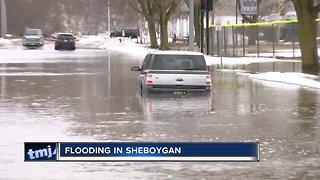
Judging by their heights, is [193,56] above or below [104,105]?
above

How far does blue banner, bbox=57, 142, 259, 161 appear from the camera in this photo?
730cm

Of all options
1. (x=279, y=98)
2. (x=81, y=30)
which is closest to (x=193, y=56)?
(x=279, y=98)

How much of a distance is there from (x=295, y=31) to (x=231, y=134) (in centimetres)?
3080

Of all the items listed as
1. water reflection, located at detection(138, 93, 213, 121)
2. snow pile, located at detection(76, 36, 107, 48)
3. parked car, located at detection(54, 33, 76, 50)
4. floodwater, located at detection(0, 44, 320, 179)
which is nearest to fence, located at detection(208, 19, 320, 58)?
floodwater, located at detection(0, 44, 320, 179)

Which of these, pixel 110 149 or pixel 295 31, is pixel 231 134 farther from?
pixel 295 31

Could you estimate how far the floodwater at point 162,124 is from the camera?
27.9 feet

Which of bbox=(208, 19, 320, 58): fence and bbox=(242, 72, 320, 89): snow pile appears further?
bbox=(208, 19, 320, 58): fence

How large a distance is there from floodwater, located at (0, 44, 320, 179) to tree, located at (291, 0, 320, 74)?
5802 mm

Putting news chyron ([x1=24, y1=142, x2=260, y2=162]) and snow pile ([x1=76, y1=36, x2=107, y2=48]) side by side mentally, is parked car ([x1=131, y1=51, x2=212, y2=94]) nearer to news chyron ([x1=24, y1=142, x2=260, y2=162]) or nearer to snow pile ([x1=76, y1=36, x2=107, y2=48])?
news chyron ([x1=24, y1=142, x2=260, y2=162])

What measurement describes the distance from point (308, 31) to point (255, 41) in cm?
1741

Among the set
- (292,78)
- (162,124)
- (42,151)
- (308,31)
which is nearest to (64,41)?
(308,31)

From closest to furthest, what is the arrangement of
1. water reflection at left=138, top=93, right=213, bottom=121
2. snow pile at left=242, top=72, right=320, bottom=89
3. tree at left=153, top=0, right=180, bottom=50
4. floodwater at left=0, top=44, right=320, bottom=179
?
floodwater at left=0, top=44, right=320, bottom=179
water reflection at left=138, top=93, right=213, bottom=121
snow pile at left=242, top=72, right=320, bottom=89
tree at left=153, top=0, right=180, bottom=50

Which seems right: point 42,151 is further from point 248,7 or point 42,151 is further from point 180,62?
point 248,7

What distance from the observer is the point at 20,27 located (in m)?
122
